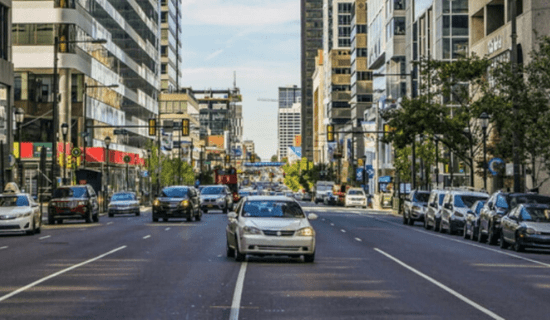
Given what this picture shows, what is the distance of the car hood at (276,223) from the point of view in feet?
72.3

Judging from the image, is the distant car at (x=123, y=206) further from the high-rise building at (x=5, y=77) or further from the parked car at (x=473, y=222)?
the parked car at (x=473, y=222)

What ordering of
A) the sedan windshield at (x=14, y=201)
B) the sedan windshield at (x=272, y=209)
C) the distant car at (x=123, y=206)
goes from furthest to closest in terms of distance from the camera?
the distant car at (x=123, y=206)
the sedan windshield at (x=14, y=201)
the sedan windshield at (x=272, y=209)

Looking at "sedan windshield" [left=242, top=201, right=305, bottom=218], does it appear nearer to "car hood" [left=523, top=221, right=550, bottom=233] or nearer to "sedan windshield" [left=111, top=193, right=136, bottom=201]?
"car hood" [left=523, top=221, right=550, bottom=233]

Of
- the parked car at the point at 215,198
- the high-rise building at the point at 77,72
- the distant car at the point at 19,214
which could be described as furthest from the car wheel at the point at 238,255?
the high-rise building at the point at 77,72

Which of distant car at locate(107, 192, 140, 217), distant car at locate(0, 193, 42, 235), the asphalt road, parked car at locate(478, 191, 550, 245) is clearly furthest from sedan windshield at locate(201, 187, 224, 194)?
the asphalt road

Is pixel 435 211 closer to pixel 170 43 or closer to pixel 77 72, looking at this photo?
pixel 77 72

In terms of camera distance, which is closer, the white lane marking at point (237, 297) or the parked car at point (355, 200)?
the white lane marking at point (237, 297)

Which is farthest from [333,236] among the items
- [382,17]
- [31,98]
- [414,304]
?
[382,17]

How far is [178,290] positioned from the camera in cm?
1617

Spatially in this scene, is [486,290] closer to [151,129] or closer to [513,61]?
[513,61]

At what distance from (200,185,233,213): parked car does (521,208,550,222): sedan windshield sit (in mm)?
36010

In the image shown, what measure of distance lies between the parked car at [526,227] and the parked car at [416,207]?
1945 centimetres

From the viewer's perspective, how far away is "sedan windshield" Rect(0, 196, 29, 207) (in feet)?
121

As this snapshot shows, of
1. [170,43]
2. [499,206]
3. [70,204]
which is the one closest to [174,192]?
[70,204]
